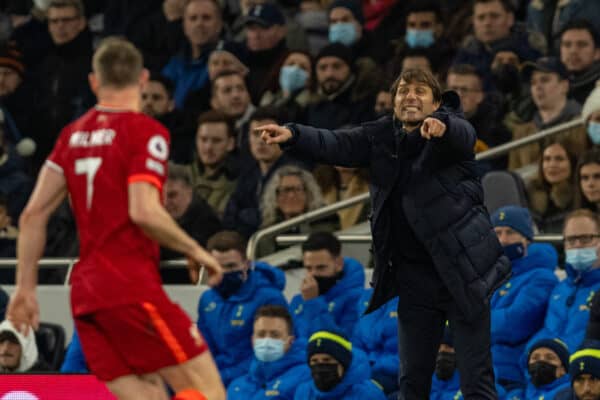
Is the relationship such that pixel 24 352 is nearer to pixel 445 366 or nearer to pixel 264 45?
pixel 445 366

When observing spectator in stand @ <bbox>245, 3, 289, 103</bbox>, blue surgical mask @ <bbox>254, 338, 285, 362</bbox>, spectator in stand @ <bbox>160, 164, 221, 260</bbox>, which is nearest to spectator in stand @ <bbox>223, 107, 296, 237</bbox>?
spectator in stand @ <bbox>160, 164, 221, 260</bbox>

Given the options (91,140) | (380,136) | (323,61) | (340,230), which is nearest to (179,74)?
(323,61)

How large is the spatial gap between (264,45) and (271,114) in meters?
1.82

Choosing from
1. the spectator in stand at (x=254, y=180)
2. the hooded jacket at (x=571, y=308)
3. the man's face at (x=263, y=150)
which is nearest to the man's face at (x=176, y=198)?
the spectator in stand at (x=254, y=180)

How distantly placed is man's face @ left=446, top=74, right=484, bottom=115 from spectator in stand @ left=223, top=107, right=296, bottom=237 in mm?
1482

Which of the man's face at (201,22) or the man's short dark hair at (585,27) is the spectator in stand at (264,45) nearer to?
the man's face at (201,22)

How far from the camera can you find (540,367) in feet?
36.0

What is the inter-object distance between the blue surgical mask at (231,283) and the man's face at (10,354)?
1561 millimetres

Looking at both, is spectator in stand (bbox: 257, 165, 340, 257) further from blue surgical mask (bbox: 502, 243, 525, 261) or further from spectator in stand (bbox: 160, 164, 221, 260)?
blue surgical mask (bbox: 502, 243, 525, 261)

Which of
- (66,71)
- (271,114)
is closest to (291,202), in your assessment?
(271,114)

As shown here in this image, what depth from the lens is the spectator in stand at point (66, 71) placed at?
17281mm

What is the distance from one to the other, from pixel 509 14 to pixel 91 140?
8.23m

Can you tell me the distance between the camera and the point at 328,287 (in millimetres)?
12602

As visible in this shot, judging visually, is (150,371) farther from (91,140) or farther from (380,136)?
(380,136)
